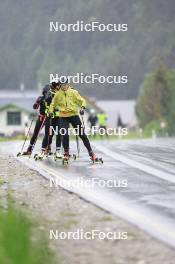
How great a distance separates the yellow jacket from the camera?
632 inches

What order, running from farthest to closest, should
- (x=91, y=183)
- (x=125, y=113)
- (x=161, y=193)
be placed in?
(x=125, y=113)
(x=91, y=183)
(x=161, y=193)

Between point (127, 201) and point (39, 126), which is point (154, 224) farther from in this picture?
point (39, 126)

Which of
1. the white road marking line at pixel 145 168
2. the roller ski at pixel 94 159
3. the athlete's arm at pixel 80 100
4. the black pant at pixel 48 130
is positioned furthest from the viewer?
the black pant at pixel 48 130

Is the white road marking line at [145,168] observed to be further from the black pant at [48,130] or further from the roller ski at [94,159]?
the black pant at [48,130]

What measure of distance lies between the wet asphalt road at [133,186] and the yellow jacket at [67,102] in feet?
3.18

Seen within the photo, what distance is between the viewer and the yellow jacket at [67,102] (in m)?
16.1

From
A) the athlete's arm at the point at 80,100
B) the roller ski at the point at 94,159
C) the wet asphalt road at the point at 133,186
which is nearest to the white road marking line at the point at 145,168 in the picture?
the wet asphalt road at the point at 133,186

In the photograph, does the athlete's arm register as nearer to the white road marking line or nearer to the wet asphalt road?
the wet asphalt road

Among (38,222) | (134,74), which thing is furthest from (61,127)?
(134,74)

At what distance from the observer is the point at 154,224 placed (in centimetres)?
842

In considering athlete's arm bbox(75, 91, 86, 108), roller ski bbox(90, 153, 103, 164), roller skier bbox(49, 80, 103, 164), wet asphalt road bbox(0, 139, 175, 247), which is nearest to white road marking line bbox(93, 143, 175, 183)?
wet asphalt road bbox(0, 139, 175, 247)

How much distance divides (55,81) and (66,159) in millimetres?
1438

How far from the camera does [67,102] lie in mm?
16250

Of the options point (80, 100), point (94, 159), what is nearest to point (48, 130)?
point (94, 159)
